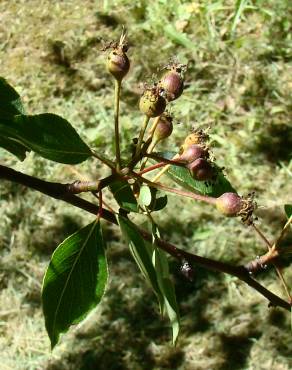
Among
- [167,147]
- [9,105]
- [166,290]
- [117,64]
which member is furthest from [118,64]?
[167,147]

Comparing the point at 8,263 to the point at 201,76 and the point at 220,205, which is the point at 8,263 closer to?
the point at 201,76

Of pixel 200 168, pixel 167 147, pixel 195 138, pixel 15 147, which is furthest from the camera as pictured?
pixel 167 147

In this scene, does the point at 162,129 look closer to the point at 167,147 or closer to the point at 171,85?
the point at 171,85

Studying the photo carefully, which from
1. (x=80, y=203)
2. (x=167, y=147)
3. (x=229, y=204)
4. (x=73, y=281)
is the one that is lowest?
(x=167, y=147)

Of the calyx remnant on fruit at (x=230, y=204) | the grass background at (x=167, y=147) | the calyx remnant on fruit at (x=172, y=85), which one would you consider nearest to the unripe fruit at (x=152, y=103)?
the calyx remnant on fruit at (x=172, y=85)

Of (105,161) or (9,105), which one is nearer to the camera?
(105,161)

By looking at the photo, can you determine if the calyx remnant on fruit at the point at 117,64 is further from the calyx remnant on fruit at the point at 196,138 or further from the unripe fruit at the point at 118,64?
the calyx remnant on fruit at the point at 196,138

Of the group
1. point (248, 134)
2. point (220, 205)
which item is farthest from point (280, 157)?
point (220, 205)

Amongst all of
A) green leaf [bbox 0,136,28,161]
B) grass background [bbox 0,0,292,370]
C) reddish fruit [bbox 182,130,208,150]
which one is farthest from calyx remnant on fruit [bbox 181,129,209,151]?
grass background [bbox 0,0,292,370]
